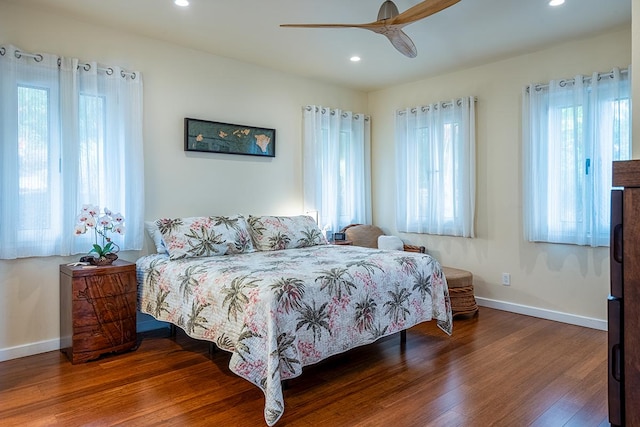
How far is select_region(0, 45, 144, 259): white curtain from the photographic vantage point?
2975 millimetres

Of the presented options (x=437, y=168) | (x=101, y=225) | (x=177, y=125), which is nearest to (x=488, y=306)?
(x=437, y=168)

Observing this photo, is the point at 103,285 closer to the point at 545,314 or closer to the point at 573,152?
the point at 545,314

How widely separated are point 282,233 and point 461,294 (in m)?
1.82

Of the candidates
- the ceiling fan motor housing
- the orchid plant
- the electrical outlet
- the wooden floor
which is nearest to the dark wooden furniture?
the wooden floor

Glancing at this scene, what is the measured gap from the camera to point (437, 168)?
4.72 meters

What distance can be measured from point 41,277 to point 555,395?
360 cm

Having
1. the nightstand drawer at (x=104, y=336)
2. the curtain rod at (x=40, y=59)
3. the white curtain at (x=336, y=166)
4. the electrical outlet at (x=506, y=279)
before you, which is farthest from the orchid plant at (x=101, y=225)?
the electrical outlet at (x=506, y=279)

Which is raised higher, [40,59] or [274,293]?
[40,59]

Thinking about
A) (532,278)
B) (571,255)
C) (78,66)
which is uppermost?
(78,66)

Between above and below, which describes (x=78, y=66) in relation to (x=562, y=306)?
above

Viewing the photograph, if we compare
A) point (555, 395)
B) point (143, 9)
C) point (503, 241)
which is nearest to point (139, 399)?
point (555, 395)

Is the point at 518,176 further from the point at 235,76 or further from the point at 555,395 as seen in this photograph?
the point at 235,76

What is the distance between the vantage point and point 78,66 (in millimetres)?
3266

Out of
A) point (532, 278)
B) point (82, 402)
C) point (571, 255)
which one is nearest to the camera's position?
point (82, 402)
